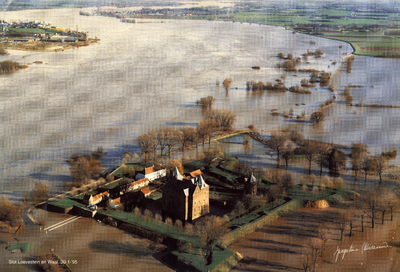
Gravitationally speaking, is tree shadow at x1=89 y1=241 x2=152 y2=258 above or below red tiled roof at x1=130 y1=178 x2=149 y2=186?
below

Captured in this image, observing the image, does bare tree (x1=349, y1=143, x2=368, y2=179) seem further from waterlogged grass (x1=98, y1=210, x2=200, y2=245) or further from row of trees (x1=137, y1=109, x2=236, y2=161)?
waterlogged grass (x1=98, y1=210, x2=200, y2=245)

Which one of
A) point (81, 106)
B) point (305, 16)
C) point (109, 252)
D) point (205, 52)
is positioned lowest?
point (109, 252)

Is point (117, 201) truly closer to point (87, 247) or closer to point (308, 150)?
point (87, 247)

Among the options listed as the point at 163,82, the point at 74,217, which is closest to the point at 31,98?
the point at 163,82

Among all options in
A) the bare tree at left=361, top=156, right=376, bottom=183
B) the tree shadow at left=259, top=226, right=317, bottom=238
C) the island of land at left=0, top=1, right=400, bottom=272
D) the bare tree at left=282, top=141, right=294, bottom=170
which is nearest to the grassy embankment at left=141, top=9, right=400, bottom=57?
the island of land at left=0, top=1, right=400, bottom=272

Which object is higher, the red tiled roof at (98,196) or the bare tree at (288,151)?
the bare tree at (288,151)

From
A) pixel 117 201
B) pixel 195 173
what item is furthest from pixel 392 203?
pixel 117 201

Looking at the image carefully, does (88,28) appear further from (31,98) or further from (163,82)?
(31,98)

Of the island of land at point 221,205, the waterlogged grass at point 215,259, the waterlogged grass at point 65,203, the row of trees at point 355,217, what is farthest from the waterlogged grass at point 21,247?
the row of trees at point 355,217

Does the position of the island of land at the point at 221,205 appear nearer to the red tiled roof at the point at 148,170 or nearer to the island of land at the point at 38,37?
the red tiled roof at the point at 148,170
